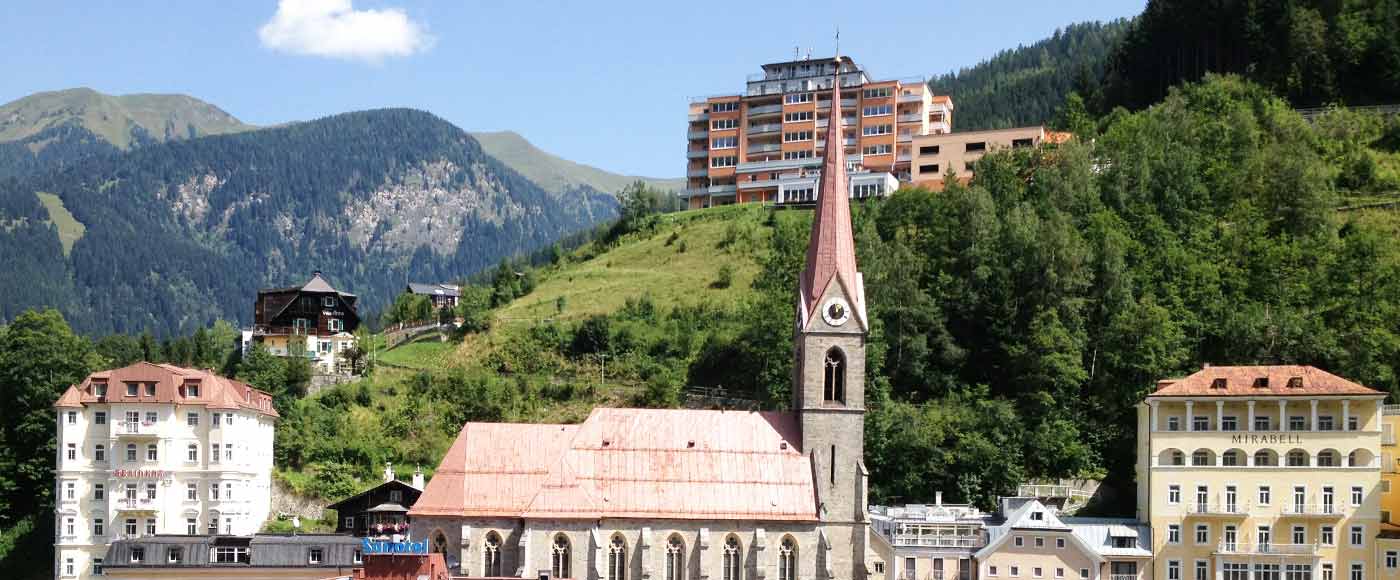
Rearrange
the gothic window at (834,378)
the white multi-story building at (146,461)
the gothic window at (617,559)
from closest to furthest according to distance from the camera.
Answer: the gothic window at (617,559) < the gothic window at (834,378) < the white multi-story building at (146,461)

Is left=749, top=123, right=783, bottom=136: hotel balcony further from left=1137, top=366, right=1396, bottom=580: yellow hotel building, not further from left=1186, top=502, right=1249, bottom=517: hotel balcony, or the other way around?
left=1186, top=502, right=1249, bottom=517: hotel balcony

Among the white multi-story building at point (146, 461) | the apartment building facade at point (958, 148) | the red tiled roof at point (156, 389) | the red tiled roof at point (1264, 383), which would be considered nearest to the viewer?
the red tiled roof at point (1264, 383)

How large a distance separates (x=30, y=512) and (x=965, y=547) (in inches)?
1951

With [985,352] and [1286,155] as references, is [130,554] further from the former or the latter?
[1286,155]

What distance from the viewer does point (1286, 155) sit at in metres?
106

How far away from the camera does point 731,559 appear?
224 feet

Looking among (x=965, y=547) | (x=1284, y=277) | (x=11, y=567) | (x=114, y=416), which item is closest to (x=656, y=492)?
(x=965, y=547)

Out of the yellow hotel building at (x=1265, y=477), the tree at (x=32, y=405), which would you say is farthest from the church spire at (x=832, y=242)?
the tree at (x=32, y=405)

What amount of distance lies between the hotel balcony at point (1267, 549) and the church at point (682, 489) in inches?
674

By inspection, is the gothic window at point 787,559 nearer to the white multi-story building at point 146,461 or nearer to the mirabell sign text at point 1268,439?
the mirabell sign text at point 1268,439

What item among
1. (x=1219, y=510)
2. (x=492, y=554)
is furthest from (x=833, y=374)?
(x=1219, y=510)

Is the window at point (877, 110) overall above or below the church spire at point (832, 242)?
above

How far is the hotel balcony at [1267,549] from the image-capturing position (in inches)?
2928

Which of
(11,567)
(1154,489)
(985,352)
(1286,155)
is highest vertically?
(1286,155)
